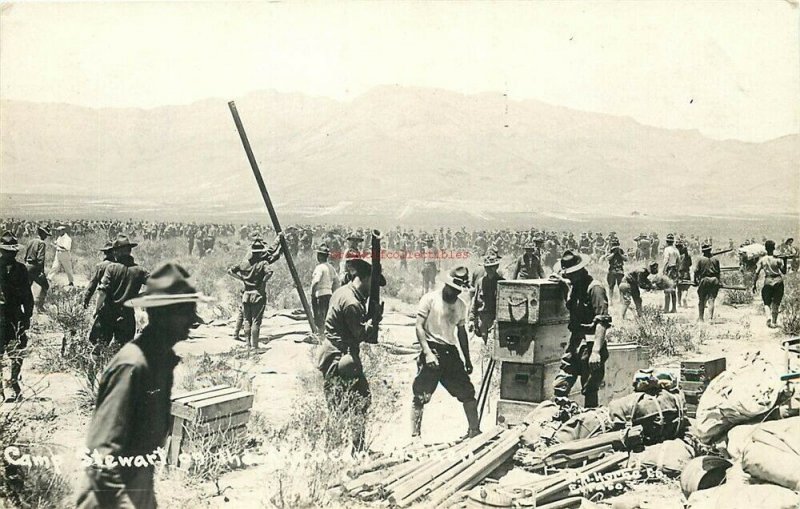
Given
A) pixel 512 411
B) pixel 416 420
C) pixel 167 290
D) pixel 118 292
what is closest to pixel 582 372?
pixel 512 411

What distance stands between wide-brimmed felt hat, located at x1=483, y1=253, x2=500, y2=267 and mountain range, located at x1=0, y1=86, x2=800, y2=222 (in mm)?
1101

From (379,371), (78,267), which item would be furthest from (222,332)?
(379,371)

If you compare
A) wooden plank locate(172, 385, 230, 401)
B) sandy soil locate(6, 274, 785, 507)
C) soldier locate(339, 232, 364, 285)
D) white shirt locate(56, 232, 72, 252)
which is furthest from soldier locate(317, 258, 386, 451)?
white shirt locate(56, 232, 72, 252)

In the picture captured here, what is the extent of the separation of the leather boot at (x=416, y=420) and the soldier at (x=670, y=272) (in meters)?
3.95

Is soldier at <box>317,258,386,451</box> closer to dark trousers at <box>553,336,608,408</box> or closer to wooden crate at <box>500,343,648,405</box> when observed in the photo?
wooden crate at <box>500,343,648,405</box>

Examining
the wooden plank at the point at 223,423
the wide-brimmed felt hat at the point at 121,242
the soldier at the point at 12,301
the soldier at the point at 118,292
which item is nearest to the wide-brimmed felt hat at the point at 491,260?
the wooden plank at the point at 223,423

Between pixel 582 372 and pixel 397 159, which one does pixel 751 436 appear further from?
pixel 397 159

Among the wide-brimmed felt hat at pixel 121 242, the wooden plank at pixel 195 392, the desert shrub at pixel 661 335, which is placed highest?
the wide-brimmed felt hat at pixel 121 242

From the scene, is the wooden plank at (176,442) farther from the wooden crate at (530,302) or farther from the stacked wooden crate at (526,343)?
the wooden crate at (530,302)

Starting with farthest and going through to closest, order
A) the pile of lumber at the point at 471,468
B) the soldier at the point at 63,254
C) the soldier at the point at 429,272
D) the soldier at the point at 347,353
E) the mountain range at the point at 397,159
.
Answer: the soldier at the point at 429,272, the soldier at the point at 63,254, the mountain range at the point at 397,159, the soldier at the point at 347,353, the pile of lumber at the point at 471,468

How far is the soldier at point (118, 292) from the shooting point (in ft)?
26.7

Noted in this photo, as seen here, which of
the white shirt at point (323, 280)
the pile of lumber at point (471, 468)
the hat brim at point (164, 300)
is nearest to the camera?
the hat brim at point (164, 300)

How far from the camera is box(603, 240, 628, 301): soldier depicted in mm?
9412

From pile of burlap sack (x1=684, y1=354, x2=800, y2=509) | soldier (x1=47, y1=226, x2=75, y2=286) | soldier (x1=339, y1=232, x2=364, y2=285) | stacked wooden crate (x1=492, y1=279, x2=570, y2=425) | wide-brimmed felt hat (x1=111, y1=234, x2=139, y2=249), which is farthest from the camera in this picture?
soldier (x1=47, y1=226, x2=75, y2=286)
